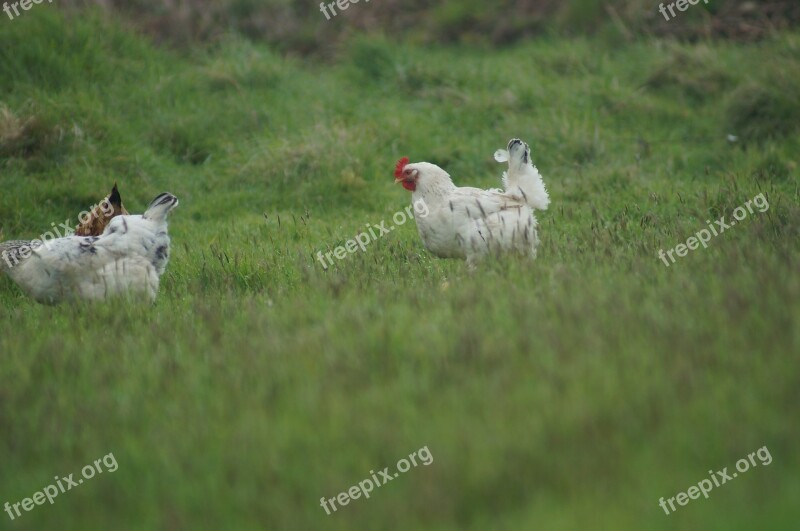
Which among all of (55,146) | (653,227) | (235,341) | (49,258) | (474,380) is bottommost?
(653,227)

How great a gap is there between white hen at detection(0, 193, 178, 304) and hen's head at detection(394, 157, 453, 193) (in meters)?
2.07

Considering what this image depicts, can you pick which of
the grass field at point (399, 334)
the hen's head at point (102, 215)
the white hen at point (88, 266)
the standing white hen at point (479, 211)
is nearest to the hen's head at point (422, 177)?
the standing white hen at point (479, 211)

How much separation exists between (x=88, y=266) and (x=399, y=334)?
298 centimetres

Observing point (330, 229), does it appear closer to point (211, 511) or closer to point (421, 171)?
point (421, 171)

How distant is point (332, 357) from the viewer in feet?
15.0

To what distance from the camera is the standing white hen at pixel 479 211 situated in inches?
256

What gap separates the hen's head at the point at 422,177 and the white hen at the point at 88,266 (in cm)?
207

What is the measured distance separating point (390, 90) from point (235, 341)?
801 cm

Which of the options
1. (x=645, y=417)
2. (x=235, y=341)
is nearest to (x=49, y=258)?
(x=235, y=341)

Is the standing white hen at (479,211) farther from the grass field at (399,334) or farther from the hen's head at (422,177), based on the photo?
the grass field at (399,334)

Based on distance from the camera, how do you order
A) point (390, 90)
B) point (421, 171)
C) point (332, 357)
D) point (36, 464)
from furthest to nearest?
point (390, 90), point (421, 171), point (332, 357), point (36, 464)

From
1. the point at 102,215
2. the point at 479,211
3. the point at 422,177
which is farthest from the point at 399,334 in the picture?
the point at 102,215

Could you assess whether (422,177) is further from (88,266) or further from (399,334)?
(88,266)

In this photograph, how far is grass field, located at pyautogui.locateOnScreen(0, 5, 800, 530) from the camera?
3.55 m
